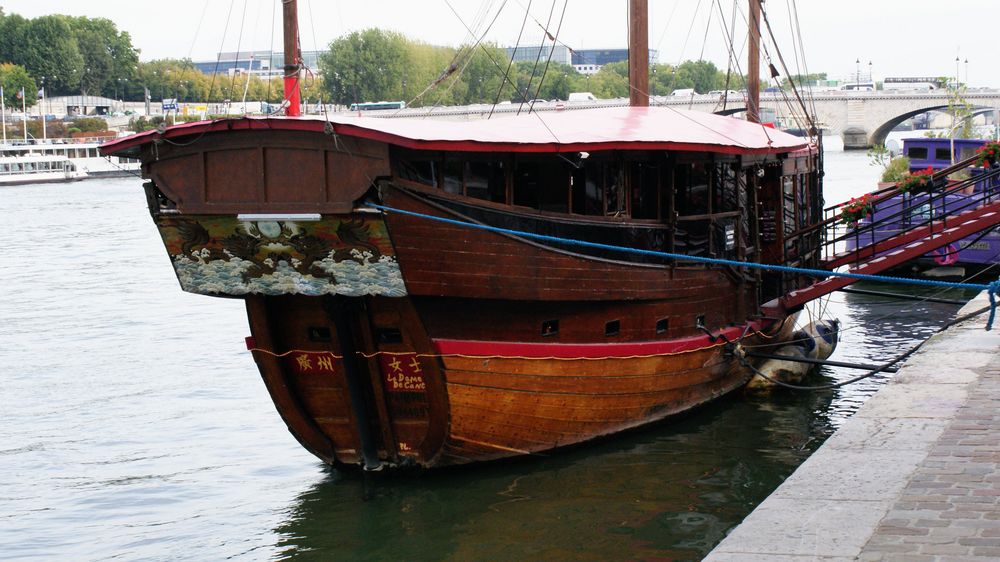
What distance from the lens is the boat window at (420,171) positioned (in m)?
9.89

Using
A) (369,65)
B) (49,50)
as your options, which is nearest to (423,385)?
(369,65)

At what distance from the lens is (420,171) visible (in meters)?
10.1

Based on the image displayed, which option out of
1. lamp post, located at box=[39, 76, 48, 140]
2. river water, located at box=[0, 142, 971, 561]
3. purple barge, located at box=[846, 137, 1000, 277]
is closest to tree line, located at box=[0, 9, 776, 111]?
lamp post, located at box=[39, 76, 48, 140]

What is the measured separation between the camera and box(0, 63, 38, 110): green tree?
Result: 337 feet

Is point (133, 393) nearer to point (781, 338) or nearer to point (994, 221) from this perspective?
point (781, 338)

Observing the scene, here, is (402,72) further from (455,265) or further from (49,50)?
(49,50)

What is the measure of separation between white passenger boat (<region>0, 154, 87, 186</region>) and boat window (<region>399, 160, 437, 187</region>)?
71.9m

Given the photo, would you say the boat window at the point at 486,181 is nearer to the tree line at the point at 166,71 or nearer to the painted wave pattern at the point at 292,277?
the painted wave pattern at the point at 292,277

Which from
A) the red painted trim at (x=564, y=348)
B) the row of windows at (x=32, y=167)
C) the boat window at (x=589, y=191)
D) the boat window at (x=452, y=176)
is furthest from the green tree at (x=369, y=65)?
the boat window at (x=452, y=176)

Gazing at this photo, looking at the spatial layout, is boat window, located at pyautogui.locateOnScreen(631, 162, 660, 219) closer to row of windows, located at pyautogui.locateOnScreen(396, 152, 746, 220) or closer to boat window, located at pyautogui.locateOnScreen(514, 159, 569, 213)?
row of windows, located at pyautogui.locateOnScreen(396, 152, 746, 220)

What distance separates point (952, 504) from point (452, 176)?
5293 mm

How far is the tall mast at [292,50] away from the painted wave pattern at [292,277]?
1.85m

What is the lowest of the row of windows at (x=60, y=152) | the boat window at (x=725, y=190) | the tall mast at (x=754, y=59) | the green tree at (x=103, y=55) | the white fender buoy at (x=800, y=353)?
the white fender buoy at (x=800, y=353)

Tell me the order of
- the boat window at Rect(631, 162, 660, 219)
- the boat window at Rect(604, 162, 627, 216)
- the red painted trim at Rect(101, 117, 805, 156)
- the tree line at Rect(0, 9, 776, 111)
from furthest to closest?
1. the tree line at Rect(0, 9, 776, 111)
2. the boat window at Rect(631, 162, 660, 219)
3. the boat window at Rect(604, 162, 627, 216)
4. the red painted trim at Rect(101, 117, 805, 156)
